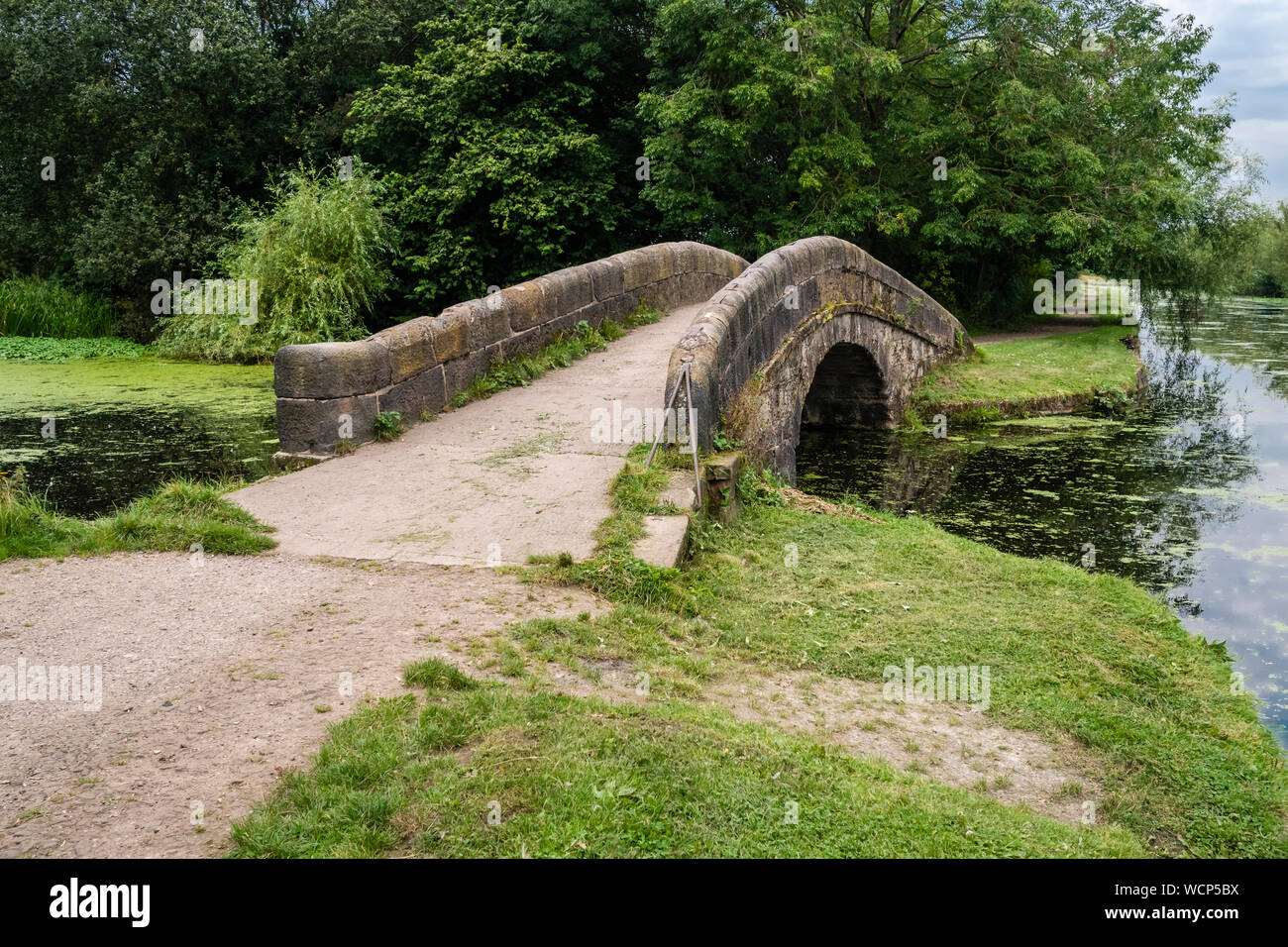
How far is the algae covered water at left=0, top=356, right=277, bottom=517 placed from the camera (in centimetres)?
869

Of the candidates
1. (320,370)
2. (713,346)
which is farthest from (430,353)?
(713,346)

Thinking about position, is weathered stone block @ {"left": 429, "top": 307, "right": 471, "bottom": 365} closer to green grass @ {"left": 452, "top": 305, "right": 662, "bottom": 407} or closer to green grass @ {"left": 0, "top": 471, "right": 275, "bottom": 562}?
green grass @ {"left": 452, "top": 305, "right": 662, "bottom": 407}

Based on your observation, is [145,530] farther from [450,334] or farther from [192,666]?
[450,334]

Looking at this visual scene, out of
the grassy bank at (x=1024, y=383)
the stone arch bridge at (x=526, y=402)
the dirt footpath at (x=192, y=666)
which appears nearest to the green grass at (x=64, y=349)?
the stone arch bridge at (x=526, y=402)

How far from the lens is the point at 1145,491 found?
390 inches

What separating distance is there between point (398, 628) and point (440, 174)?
59.1ft

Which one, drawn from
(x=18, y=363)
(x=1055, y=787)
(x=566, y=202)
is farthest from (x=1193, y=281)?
(x=18, y=363)

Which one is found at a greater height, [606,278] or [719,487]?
[606,278]

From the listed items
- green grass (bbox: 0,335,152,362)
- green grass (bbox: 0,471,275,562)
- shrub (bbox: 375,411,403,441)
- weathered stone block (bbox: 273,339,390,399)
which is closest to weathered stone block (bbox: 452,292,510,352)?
shrub (bbox: 375,411,403,441)

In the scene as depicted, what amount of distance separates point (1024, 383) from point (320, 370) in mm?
11165

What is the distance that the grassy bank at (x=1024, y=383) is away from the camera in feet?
47.2

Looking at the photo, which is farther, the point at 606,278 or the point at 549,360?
the point at 606,278

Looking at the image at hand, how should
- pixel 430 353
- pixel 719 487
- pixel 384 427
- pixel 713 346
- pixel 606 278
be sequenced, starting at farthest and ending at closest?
pixel 606 278, pixel 430 353, pixel 384 427, pixel 713 346, pixel 719 487

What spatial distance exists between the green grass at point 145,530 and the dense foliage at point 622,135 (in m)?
12.6
